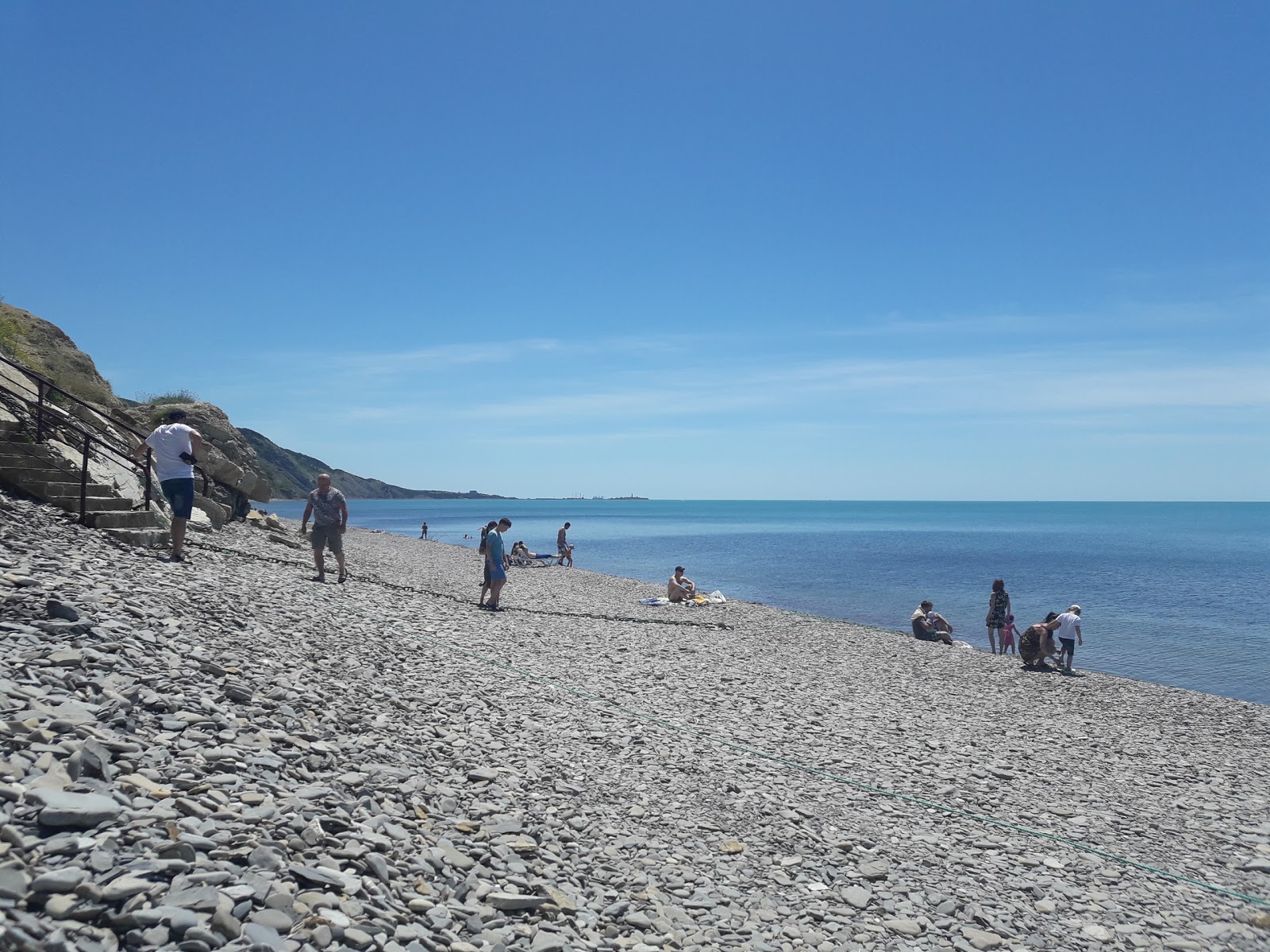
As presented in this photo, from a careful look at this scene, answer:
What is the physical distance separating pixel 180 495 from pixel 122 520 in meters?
1.66

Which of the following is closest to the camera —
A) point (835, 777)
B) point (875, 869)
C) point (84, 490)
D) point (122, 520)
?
point (875, 869)

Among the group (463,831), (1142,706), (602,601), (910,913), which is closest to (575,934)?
(463,831)

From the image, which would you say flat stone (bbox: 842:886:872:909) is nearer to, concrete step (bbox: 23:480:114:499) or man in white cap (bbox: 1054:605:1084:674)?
concrete step (bbox: 23:480:114:499)

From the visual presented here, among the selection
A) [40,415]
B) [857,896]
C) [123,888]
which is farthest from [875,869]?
[40,415]

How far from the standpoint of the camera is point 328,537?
15.9m

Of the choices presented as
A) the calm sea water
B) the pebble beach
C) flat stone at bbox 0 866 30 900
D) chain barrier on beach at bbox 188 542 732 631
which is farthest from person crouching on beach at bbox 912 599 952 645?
flat stone at bbox 0 866 30 900

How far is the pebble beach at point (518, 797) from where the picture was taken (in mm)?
4582

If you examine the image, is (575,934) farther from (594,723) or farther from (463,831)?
(594,723)

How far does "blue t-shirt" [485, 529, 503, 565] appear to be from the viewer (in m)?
17.5

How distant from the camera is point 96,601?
8344 millimetres

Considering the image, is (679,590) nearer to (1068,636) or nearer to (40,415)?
(1068,636)

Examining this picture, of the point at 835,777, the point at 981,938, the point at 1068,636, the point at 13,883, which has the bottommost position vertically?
the point at 981,938

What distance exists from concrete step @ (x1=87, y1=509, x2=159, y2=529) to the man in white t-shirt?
1191mm

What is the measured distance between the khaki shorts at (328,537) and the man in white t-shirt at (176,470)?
339 cm
